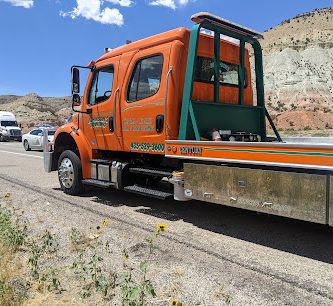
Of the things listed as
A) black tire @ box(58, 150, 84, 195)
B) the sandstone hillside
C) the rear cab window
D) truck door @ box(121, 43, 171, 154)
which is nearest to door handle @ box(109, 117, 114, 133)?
truck door @ box(121, 43, 171, 154)

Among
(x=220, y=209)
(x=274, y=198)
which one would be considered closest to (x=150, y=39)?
(x=220, y=209)

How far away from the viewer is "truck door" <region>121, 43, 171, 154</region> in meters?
7.06

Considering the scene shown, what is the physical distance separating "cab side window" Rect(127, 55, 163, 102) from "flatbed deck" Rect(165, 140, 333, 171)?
1134 mm

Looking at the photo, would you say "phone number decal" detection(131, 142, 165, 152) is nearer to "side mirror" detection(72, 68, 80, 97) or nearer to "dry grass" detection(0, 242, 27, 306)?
"side mirror" detection(72, 68, 80, 97)

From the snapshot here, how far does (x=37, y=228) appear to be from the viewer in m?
6.60

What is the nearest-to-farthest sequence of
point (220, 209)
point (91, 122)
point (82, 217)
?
1. point (82, 217)
2. point (220, 209)
3. point (91, 122)

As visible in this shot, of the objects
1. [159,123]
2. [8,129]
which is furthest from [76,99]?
[8,129]

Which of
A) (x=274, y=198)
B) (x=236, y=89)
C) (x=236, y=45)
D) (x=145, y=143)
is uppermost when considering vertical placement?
(x=236, y=45)

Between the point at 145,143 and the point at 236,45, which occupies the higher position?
the point at 236,45

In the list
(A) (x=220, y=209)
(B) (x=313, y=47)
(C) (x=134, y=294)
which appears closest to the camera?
(C) (x=134, y=294)

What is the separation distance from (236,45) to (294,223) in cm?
344

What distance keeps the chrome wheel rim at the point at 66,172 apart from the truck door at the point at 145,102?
179cm

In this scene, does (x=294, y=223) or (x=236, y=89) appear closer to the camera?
(x=294, y=223)

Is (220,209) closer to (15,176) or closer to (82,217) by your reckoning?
(82,217)
